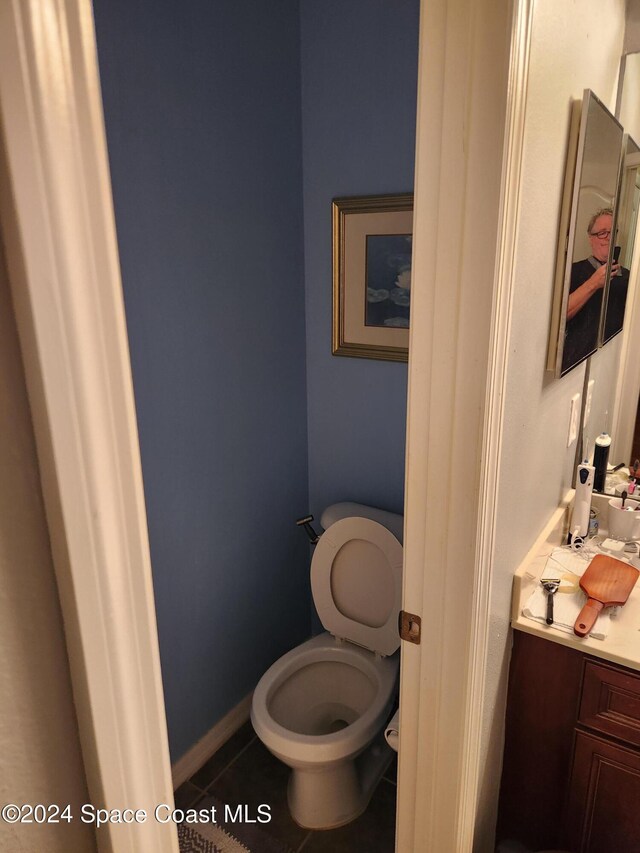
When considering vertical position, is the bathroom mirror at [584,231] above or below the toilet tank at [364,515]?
above

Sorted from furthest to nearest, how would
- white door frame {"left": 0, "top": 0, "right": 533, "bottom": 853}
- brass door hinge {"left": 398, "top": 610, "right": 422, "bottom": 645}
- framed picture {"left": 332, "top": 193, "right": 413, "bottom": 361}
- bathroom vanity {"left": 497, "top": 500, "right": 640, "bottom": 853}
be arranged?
framed picture {"left": 332, "top": 193, "right": 413, "bottom": 361} → bathroom vanity {"left": 497, "top": 500, "right": 640, "bottom": 853} → brass door hinge {"left": 398, "top": 610, "right": 422, "bottom": 645} → white door frame {"left": 0, "top": 0, "right": 533, "bottom": 853}

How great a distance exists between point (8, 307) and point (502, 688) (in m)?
1.36

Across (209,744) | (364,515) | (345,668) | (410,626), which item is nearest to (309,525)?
(364,515)

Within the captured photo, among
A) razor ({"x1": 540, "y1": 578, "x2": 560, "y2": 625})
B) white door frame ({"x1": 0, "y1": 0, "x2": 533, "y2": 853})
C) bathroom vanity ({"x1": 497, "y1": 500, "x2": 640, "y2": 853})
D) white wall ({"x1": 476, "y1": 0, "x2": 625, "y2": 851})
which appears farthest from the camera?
razor ({"x1": 540, "y1": 578, "x2": 560, "y2": 625})

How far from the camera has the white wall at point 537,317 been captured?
987 mm

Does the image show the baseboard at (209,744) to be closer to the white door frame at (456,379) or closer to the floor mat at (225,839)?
the floor mat at (225,839)

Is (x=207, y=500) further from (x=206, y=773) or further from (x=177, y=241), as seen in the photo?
(x=206, y=773)

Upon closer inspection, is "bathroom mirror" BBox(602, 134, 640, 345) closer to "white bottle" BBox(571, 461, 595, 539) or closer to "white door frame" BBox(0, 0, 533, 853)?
"white bottle" BBox(571, 461, 595, 539)

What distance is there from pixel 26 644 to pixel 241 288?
1577mm

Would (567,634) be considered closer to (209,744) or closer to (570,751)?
(570,751)

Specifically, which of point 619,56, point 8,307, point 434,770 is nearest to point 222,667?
point 434,770

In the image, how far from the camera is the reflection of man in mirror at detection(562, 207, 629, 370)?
1243 millimetres

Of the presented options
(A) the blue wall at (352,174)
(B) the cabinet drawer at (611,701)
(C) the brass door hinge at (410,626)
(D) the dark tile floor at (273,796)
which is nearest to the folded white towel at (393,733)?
(C) the brass door hinge at (410,626)

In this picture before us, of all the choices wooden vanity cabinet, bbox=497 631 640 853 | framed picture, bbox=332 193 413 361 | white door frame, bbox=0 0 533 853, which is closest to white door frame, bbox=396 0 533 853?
white door frame, bbox=0 0 533 853
